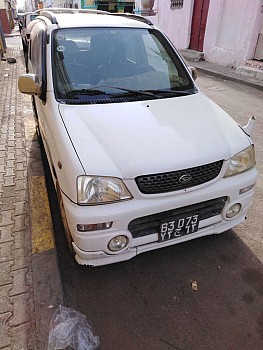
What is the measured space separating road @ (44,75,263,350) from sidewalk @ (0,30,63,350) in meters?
0.17

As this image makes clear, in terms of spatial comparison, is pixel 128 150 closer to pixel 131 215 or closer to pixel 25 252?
pixel 131 215

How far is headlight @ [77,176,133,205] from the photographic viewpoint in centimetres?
189

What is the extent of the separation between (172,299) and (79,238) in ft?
2.87

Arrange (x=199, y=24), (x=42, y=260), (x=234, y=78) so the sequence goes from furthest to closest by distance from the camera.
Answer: (x=199, y=24) → (x=234, y=78) → (x=42, y=260)

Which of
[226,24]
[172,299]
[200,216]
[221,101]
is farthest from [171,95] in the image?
[226,24]

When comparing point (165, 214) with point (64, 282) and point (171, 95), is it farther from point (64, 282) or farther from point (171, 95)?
point (171, 95)

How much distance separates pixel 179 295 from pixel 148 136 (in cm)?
124

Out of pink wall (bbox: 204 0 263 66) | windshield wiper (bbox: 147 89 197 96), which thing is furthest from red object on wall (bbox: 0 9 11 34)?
windshield wiper (bbox: 147 89 197 96)

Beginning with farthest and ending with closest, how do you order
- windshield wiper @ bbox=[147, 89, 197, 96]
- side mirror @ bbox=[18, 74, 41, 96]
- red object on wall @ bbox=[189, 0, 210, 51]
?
red object on wall @ bbox=[189, 0, 210, 51] < windshield wiper @ bbox=[147, 89, 197, 96] < side mirror @ bbox=[18, 74, 41, 96]

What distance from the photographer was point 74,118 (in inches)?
90.4

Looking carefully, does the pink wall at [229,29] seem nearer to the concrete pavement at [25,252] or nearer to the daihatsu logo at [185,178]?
the concrete pavement at [25,252]

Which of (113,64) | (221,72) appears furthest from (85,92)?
(221,72)

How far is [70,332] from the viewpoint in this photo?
186cm

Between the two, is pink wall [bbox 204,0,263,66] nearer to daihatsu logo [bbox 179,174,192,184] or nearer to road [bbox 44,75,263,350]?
road [bbox 44,75,263,350]
